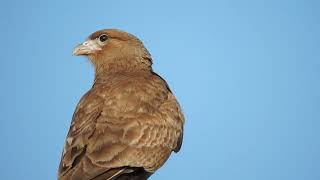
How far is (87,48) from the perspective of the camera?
44.8ft

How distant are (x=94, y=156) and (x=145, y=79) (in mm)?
2891

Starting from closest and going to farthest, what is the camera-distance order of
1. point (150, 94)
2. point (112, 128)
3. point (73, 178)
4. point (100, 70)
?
point (73, 178) → point (112, 128) → point (150, 94) → point (100, 70)

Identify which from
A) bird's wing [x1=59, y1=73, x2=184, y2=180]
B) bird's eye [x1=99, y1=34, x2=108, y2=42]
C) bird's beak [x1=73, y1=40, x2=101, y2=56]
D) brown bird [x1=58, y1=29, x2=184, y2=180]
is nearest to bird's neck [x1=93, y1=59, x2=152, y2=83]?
brown bird [x1=58, y1=29, x2=184, y2=180]

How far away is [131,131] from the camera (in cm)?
971

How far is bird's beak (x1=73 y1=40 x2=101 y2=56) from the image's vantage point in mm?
13641

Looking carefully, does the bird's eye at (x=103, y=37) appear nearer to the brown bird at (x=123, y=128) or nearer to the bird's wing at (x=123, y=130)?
the brown bird at (x=123, y=128)

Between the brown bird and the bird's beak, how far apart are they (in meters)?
0.96

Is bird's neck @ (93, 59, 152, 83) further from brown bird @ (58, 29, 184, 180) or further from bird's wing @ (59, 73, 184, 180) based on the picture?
bird's wing @ (59, 73, 184, 180)

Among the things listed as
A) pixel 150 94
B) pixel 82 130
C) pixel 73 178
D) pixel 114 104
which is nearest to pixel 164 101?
pixel 150 94

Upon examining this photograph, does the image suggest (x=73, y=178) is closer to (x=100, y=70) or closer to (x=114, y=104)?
(x=114, y=104)

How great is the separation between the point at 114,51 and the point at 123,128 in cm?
404

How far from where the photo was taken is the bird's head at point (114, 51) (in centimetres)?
1312

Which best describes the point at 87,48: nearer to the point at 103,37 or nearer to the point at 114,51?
the point at 103,37

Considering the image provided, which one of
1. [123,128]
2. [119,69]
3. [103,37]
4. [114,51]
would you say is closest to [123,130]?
[123,128]
